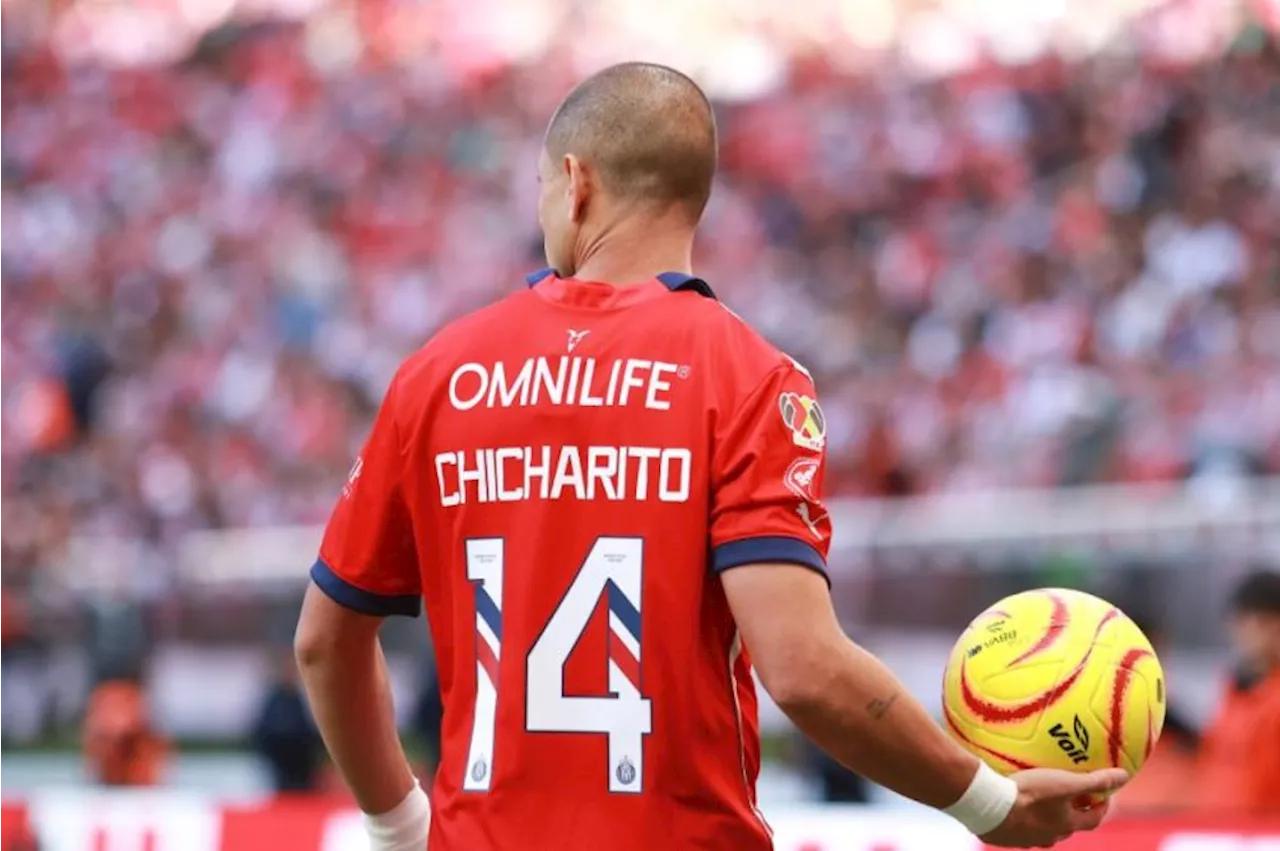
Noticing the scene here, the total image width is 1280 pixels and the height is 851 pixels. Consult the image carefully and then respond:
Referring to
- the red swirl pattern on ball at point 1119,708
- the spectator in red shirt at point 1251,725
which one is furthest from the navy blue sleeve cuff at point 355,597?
the spectator in red shirt at point 1251,725

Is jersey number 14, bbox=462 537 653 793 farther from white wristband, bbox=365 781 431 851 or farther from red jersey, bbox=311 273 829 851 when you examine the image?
white wristband, bbox=365 781 431 851

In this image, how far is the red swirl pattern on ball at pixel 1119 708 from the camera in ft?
12.0

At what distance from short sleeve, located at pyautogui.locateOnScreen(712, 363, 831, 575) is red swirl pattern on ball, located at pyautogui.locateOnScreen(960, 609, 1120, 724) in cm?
51

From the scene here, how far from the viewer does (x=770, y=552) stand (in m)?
3.30

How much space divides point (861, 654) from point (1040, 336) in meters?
11.3

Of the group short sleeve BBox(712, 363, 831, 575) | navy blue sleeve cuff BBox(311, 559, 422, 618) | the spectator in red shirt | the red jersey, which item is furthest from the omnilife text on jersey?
the spectator in red shirt

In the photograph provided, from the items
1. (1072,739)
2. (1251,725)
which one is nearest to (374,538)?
(1072,739)

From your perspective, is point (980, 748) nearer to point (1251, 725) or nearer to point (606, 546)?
point (606, 546)

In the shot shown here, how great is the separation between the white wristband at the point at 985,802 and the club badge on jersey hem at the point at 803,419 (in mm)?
579

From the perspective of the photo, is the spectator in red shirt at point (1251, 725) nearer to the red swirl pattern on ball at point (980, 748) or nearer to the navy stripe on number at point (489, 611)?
the red swirl pattern on ball at point (980, 748)

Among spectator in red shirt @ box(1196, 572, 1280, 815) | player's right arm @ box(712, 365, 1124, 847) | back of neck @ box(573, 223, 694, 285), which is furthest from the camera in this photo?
spectator in red shirt @ box(1196, 572, 1280, 815)

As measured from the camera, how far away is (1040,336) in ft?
47.0

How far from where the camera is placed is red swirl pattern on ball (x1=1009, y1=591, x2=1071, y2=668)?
3756 millimetres

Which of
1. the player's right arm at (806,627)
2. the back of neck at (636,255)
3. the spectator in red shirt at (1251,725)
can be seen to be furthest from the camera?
the spectator in red shirt at (1251,725)
